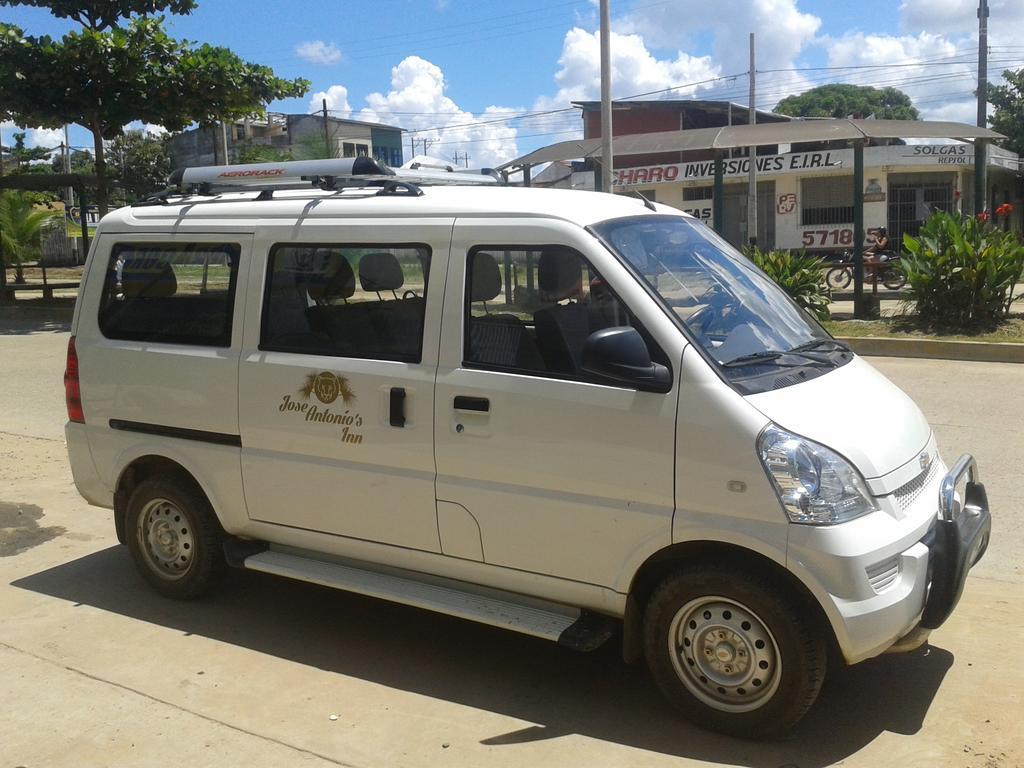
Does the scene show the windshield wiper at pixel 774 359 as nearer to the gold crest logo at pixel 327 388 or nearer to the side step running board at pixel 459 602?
the side step running board at pixel 459 602

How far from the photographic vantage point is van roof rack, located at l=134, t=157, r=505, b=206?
5059 millimetres

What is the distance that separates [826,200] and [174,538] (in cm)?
3446

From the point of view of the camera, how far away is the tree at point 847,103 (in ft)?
291

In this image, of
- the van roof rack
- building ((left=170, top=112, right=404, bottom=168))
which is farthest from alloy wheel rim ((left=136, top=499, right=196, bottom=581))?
building ((left=170, top=112, right=404, bottom=168))

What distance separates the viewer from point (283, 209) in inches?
197

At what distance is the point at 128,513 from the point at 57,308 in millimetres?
19161

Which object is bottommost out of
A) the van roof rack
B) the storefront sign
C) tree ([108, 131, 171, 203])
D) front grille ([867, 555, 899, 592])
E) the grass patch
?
the grass patch

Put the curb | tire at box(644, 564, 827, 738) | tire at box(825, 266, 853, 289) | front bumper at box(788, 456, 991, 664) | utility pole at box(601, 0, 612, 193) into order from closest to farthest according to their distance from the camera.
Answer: front bumper at box(788, 456, 991, 664)
tire at box(644, 564, 827, 738)
the curb
utility pole at box(601, 0, 612, 193)
tire at box(825, 266, 853, 289)

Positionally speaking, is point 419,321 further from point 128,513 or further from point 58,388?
point 58,388

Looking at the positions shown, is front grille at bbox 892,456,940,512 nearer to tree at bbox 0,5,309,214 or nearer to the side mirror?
the side mirror

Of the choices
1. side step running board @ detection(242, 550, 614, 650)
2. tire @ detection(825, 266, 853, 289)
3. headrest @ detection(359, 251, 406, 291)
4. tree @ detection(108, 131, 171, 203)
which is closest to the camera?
side step running board @ detection(242, 550, 614, 650)

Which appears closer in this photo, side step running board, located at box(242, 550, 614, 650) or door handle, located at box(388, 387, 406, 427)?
side step running board, located at box(242, 550, 614, 650)

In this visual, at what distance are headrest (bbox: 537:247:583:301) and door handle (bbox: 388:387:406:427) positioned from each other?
0.74 meters

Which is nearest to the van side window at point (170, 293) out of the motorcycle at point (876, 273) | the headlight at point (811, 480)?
the headlight at point (811, 480)
